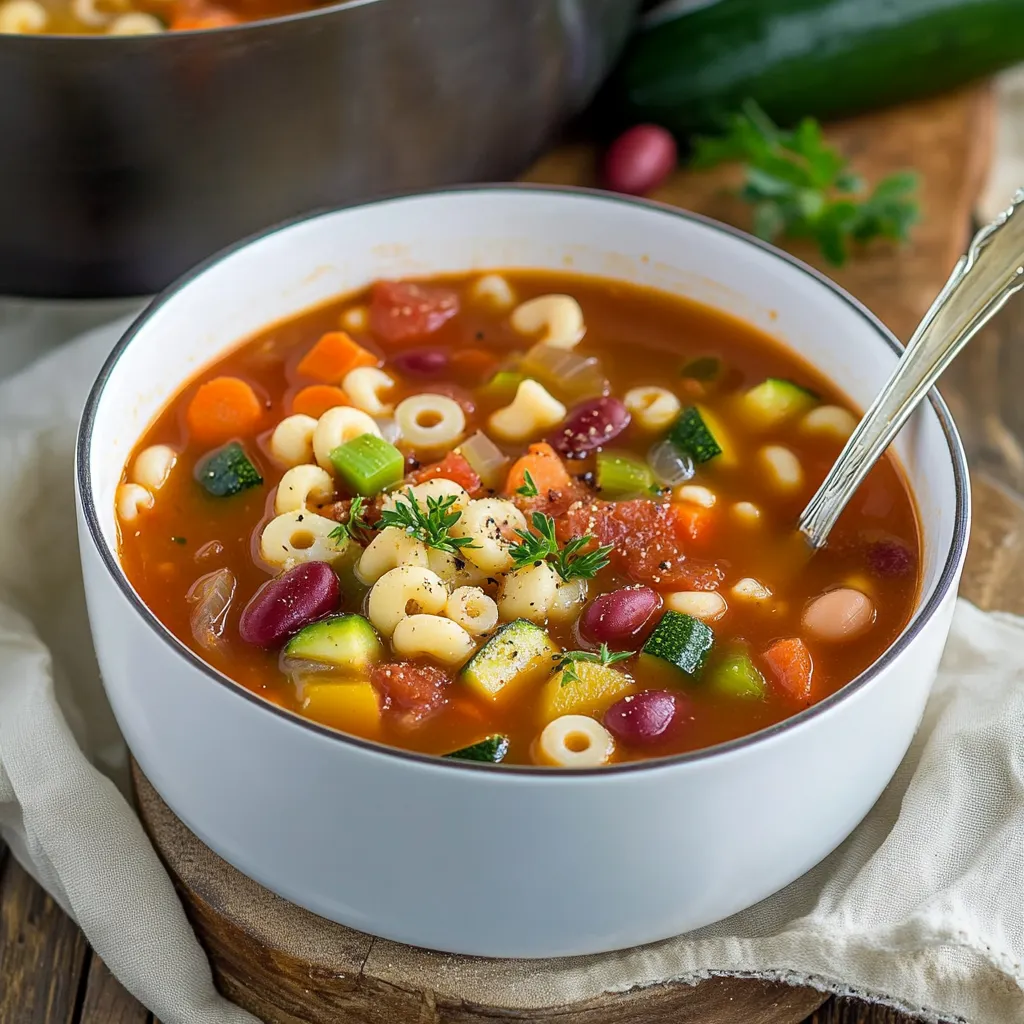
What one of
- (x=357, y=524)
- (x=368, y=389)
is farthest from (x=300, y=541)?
(x=368, y=389)

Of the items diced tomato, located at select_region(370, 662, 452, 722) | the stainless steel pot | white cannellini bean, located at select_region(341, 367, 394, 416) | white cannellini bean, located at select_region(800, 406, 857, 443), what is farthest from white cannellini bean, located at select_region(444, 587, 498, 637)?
the stainless steel pot

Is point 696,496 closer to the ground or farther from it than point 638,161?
farther from it

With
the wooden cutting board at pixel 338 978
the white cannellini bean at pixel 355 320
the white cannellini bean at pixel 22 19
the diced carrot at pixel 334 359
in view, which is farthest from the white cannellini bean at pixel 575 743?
the white cannellini bean at pixel 22 19

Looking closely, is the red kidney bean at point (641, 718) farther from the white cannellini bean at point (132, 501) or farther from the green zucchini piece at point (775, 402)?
the white cannellini bean at point (132, 501)

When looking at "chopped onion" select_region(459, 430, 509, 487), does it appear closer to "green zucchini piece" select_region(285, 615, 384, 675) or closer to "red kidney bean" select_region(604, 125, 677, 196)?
"green zucchini piece" select_region(285, 615, 384, 675)

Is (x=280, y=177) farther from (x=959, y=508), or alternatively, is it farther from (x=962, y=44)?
(x=962, y=44)

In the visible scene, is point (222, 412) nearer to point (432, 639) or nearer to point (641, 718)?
point (432, 639)

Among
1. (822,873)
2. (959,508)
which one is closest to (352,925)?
(822,873)
